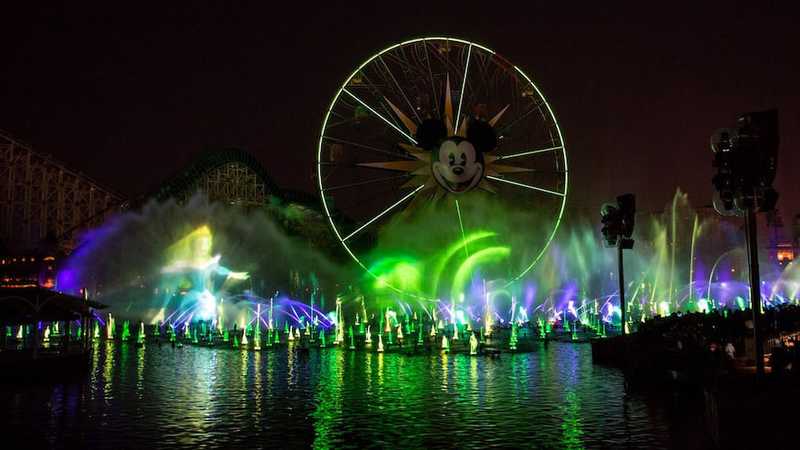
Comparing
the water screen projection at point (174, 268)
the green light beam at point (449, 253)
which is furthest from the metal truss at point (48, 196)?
the green light beam at point (449, 253)

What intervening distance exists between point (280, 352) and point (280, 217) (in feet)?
142

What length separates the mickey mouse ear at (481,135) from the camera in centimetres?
3744

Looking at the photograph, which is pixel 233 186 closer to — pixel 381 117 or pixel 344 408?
pixel 381 117

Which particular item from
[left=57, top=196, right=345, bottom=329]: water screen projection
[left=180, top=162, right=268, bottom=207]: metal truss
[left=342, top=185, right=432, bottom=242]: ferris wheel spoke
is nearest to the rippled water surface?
[left=342, top=185, right=432, bottom=242]: ferris wheel spoke

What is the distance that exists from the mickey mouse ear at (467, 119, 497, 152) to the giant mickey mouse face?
412mm

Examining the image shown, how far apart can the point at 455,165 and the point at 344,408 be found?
19.1 m

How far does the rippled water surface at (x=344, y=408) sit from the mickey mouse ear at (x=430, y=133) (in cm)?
1064

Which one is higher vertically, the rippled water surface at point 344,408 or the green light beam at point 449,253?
the green light beam at point 449,253

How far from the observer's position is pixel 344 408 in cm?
1916

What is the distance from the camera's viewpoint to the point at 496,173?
38.2m

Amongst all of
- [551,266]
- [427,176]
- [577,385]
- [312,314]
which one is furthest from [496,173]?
[551,266]

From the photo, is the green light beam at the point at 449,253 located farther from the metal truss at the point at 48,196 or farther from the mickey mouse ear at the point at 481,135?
the metal truss at the point at 48,196

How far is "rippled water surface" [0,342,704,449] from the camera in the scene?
50.2 ft

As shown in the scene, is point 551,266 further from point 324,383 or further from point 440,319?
point 324,383
